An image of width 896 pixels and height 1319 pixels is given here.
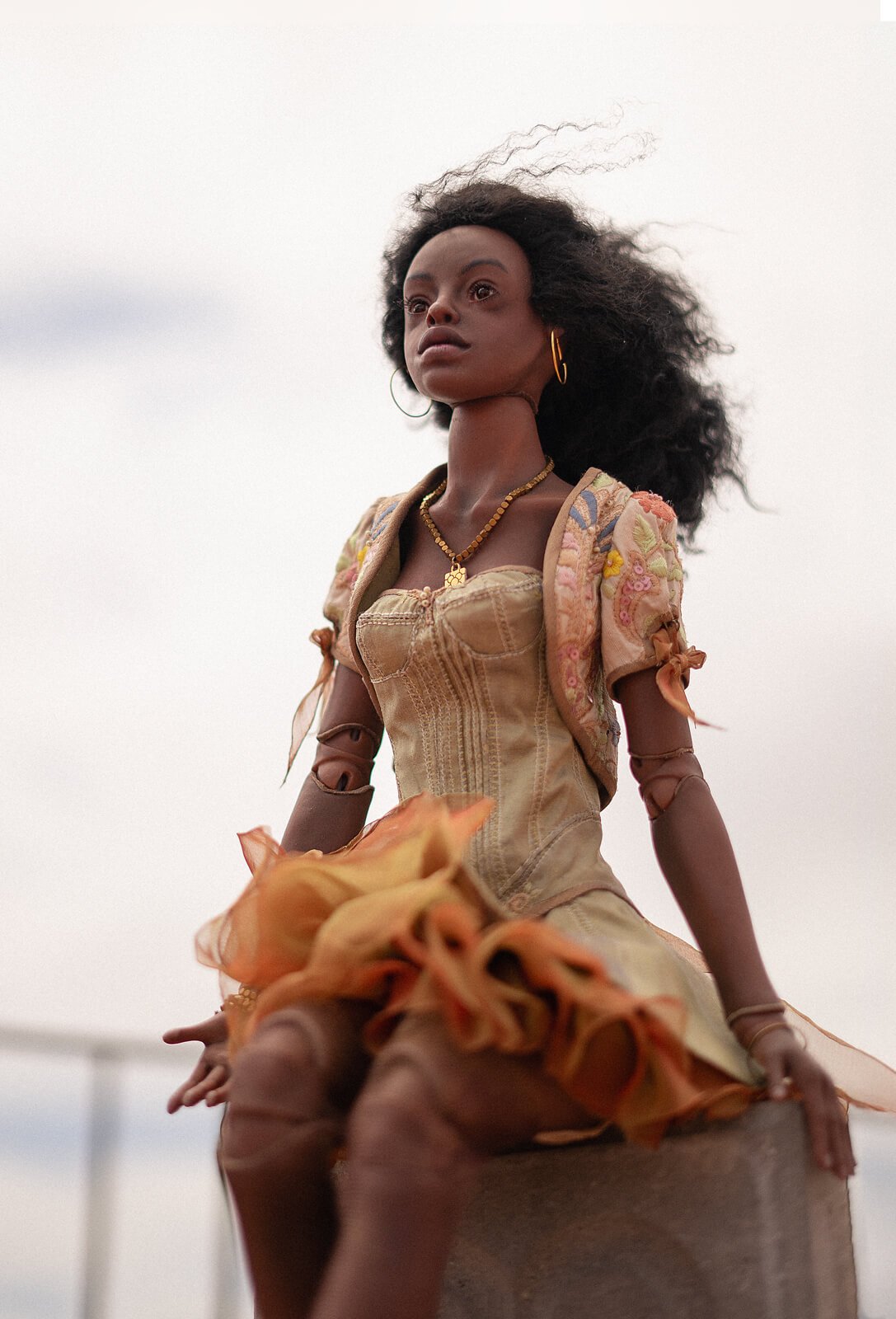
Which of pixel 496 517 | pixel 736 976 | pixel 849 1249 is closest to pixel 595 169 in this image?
pixel 496 517

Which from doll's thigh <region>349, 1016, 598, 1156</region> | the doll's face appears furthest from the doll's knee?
the doll's face

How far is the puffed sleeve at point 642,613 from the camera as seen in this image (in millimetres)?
1887

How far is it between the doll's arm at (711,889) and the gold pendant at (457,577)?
28cm

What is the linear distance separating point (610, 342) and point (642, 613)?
531mm

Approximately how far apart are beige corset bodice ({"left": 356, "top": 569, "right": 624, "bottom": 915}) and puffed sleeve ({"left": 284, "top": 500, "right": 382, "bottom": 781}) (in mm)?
250

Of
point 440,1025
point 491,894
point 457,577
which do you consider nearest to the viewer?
point 440,1025

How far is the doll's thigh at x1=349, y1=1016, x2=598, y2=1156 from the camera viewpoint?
1357mm

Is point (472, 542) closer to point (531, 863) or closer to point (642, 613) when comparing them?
point (642, 613)

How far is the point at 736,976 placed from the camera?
1.72m

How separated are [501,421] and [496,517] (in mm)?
177

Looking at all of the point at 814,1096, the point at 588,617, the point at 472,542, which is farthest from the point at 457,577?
the point at 814,1096

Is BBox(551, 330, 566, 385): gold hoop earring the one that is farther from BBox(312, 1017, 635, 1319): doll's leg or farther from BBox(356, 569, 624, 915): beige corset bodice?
BBox(312, 1017, 635, 1319): doll's leg

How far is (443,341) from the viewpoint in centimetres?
207

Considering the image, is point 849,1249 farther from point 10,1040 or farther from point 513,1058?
point 10,1040
